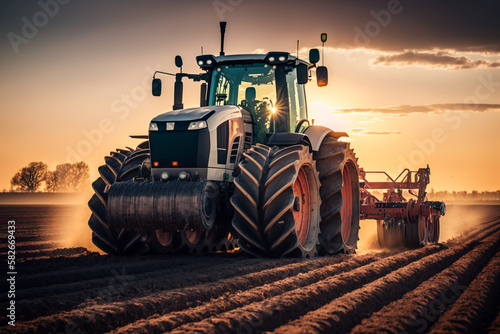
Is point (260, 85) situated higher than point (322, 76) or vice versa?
point (322, 76)

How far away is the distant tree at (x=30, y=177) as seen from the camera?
66875mm

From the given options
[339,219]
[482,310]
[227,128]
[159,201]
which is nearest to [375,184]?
[339,219]

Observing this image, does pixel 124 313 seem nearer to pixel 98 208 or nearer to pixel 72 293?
pixel 72 293

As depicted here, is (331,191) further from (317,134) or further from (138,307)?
(138,307)

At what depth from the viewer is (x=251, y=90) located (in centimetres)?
1008

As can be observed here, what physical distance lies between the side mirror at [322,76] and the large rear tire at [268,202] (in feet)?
5.33

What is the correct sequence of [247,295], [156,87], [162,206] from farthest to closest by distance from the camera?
[156,87]
[162,206]
[247,295]

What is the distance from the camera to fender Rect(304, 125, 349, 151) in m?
9.85

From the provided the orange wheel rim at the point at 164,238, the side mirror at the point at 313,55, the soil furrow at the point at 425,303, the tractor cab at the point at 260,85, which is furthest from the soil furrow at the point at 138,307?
the side mirror at the point at 313,55

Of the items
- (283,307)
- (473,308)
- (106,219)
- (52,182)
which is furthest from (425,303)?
(52,182)

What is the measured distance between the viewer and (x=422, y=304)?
6.02 meters

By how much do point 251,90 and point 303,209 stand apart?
2.14 meters

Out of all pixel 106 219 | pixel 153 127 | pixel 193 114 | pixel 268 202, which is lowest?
pixel 106 219

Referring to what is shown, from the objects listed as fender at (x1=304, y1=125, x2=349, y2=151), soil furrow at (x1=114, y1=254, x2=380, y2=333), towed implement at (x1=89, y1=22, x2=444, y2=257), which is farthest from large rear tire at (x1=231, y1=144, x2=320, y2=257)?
fender at (x1=304, y1=125, x2=349, y2=151)
